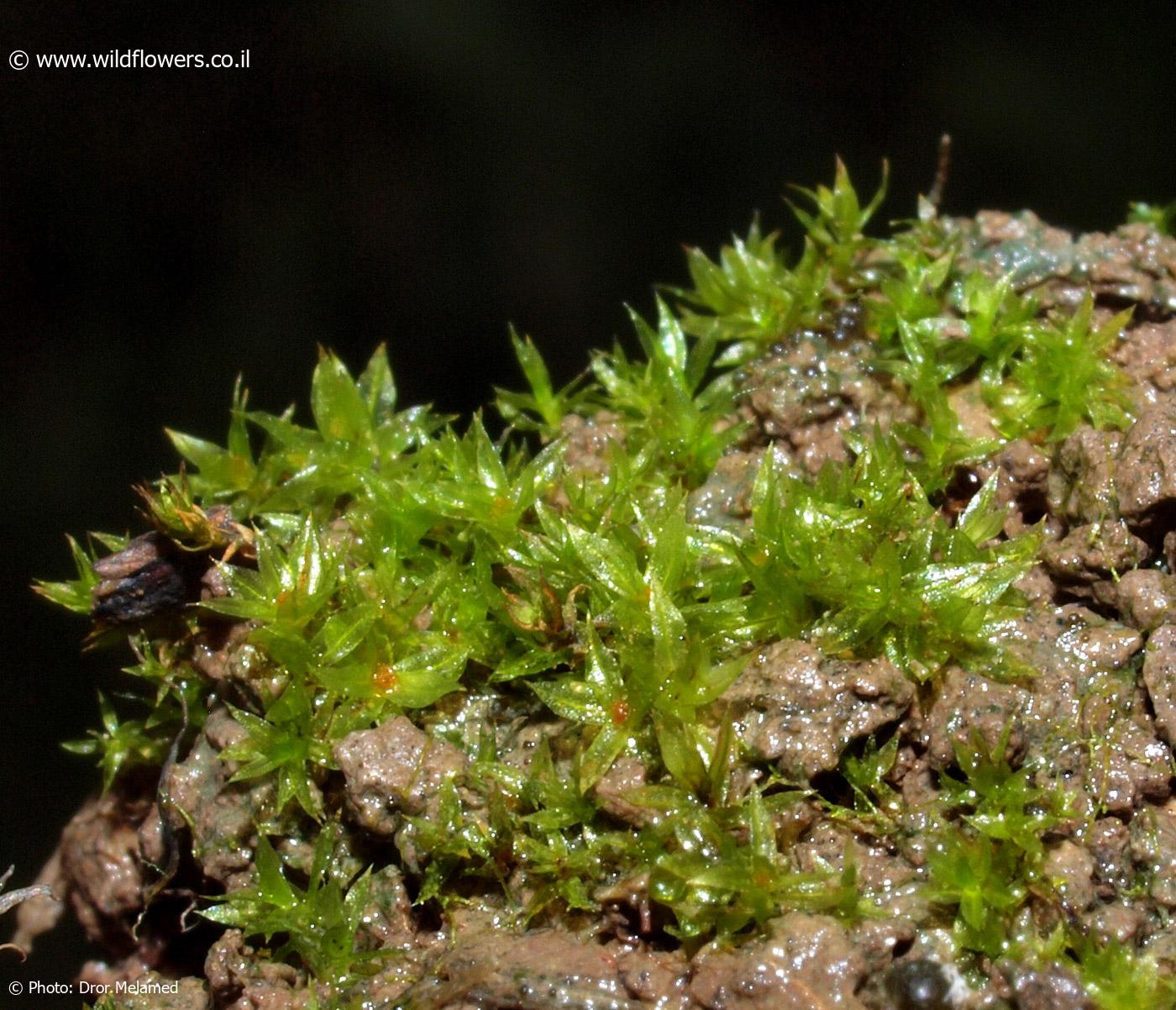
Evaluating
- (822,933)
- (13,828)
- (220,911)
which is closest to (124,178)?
(13,828)

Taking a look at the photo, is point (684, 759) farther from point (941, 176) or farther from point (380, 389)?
point (941, 176)

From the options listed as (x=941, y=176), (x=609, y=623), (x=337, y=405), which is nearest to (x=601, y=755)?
(x=609, y=623)

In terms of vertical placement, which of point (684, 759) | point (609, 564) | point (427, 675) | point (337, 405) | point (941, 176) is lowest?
point (684, 759)

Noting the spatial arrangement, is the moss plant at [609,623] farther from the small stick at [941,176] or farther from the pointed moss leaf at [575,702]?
the small stick at [941,176]

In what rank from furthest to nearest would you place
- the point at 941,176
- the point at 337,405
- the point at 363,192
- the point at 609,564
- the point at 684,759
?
the point at 363,192 → the point at 941,176 → the point at 337,405 → the point at 609,564 → the point at 684,759

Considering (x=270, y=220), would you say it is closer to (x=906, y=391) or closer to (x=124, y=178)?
(x=124, y=178)

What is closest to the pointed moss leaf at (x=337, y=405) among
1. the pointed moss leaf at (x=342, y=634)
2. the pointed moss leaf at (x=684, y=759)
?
the pointed moss leaf at (x=342, y=634)

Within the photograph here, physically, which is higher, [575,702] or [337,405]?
[337,405]
